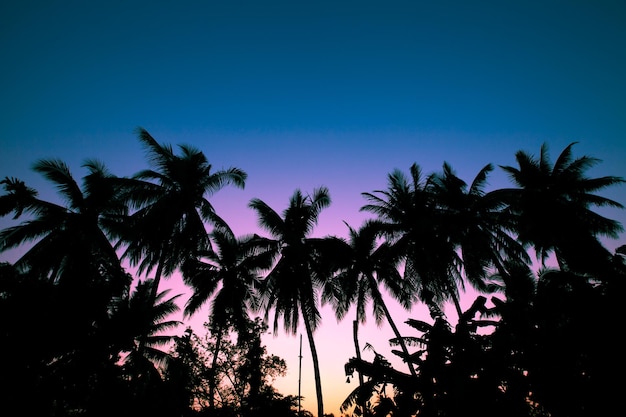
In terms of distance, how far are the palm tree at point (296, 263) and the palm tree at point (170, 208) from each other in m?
3.06

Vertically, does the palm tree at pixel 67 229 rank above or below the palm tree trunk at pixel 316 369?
above

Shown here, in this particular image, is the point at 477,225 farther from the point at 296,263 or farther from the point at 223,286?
the point at 223,286

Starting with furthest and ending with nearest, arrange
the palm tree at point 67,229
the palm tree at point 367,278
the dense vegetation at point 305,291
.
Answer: the palm tree at point 367,278
the palm tree at point 67,229
the dense vegetation at point 305,291

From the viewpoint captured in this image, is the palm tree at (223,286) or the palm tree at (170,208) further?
the palm tree at (223,286)

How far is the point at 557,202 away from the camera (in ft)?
57.7

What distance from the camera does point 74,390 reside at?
7.36 metres

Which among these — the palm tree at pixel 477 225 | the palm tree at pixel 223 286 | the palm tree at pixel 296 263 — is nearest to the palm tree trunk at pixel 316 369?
the palm tree at pixel 296 263

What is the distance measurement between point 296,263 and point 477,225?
10.5 metres

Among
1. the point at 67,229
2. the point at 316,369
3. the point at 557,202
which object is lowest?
the point at 316,369

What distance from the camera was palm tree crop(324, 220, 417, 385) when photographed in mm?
19484

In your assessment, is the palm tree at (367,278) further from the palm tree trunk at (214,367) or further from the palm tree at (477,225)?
the palm tree trunk at (214,367)

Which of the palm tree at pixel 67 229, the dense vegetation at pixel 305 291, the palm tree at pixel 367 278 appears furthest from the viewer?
the palm tree at pixel 367 278

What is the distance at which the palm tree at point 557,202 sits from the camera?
1698 cm

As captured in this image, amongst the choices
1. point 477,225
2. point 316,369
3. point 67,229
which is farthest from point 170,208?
point 477,225
